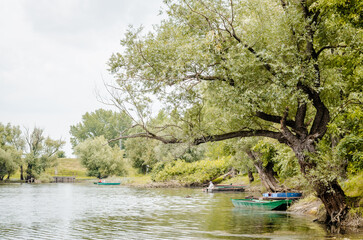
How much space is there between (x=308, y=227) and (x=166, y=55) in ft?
36.2

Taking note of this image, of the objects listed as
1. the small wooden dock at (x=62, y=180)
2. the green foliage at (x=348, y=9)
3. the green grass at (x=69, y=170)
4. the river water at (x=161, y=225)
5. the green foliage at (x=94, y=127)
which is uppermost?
the green foliage at (x=94, y=127)

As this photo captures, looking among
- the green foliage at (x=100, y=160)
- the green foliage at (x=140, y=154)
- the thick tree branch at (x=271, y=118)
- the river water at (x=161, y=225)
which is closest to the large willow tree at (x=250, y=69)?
the thick tree branch at (x=271, y=118)

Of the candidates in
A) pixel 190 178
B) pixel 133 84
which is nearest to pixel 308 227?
pixel 133 84

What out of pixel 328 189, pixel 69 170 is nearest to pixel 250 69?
pixel 328 189

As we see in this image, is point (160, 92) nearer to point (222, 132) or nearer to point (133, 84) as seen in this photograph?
point (133, 84)

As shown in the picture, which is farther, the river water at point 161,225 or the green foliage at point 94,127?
the green foliage at point 94,127

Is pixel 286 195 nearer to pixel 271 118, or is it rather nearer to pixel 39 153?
pixel 271 118

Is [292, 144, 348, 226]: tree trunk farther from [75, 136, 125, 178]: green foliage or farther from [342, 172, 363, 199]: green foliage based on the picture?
[75, 136, 125, 178]: green foliage

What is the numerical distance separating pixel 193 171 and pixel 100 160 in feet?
112

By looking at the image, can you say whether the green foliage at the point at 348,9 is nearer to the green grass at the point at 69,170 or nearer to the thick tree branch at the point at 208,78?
the thick tree branch at the point at 208,78

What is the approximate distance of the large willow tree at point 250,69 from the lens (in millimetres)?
15773

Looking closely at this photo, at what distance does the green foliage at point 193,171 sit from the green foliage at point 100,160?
23891mm

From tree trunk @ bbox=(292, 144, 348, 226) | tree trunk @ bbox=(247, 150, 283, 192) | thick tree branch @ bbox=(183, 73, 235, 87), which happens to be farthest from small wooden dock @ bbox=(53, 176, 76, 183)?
tree trunk @ bbox=(292, 144, 348, 226)

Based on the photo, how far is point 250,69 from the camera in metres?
16.5
